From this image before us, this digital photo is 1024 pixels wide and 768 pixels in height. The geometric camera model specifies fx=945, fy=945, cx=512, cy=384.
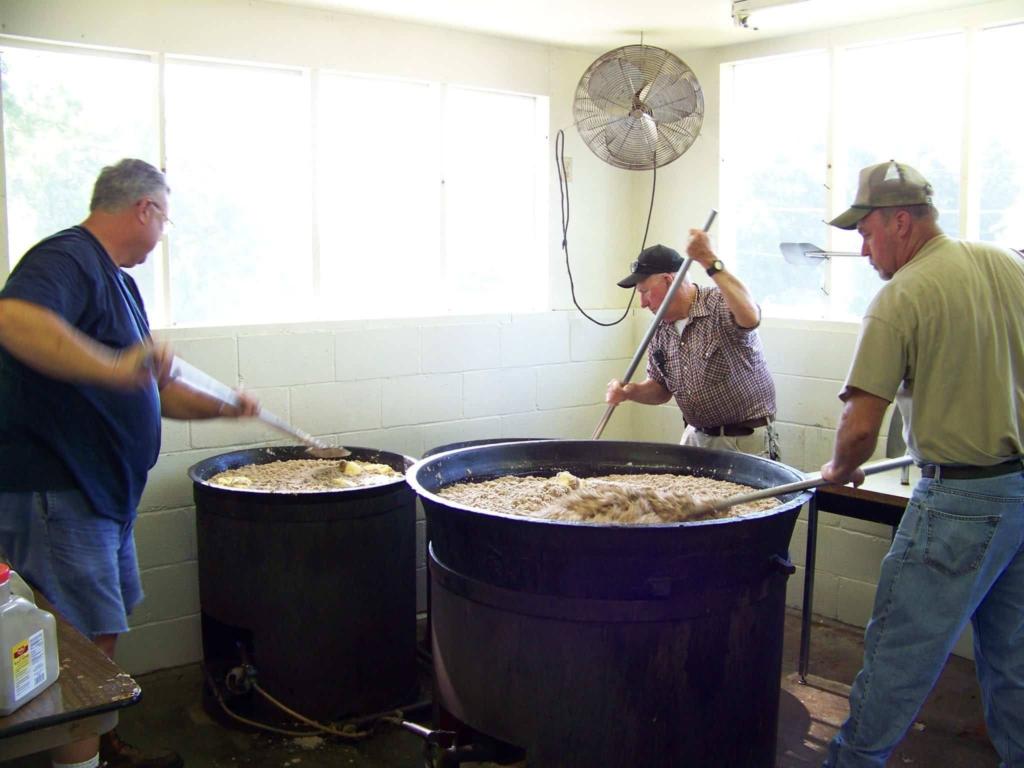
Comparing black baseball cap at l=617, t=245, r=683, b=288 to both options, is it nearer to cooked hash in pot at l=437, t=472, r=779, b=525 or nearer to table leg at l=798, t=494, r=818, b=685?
table leg at l=798, t=494, r=818, b=685

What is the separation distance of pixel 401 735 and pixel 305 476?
859mm

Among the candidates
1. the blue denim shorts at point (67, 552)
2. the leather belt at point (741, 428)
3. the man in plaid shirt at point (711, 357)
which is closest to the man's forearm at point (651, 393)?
the man in plaid shirt at point (711, 357)

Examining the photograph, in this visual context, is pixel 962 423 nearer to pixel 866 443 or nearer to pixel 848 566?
pixel 866 443

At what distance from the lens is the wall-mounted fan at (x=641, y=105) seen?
348 centimetres

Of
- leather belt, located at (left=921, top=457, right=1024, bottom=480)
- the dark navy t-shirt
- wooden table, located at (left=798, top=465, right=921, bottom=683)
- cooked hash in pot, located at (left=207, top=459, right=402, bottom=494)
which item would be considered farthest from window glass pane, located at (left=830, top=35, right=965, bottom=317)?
the dark navy t-shirt

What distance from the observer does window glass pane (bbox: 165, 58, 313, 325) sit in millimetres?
3285

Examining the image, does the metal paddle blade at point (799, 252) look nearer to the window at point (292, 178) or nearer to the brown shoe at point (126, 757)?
the window at point (292, 178)

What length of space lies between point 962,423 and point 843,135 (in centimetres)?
192

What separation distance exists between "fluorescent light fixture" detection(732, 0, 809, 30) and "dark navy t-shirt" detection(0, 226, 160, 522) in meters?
2.31

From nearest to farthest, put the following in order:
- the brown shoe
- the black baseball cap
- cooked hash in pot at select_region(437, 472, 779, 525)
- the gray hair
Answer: cooked hash in pot at select_region(437, 472, 779, 525) < the gray hair < the brown shoe < the black baseball cap

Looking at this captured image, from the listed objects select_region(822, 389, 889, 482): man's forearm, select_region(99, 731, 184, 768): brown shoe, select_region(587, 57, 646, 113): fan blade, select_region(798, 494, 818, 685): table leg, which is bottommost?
select_region(99, 731, 184, 768): brown shoe

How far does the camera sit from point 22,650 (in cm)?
131

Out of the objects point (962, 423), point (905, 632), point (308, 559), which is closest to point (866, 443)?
point (962, 423)

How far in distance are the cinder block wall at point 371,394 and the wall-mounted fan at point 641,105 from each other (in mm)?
877
